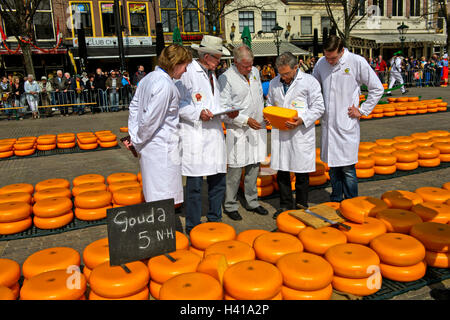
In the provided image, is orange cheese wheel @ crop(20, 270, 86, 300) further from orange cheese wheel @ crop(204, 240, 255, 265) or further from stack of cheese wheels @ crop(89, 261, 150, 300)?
orange cheese wheel @ crop(204, 240, 255, 265)

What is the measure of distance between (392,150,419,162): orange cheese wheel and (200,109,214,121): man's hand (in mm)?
3762

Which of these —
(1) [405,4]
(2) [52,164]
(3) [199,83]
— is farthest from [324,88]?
(1) [405,4]

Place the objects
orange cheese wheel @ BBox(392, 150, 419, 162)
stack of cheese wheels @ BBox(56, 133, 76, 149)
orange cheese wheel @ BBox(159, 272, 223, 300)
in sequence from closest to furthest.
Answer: orange cheese wheel @ BBox(159, 272, 223, 300), orange cheese wheel @ BBox(392, 150, 419, 162), stack of cheese wheels @ BBox(56, 133, 76, 149)

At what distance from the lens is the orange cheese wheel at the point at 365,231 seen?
2.99m

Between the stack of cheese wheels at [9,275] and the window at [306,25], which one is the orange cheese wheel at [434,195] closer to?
the stack of cheese wheels at [9,275]

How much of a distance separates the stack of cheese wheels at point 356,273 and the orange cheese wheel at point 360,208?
55 cm

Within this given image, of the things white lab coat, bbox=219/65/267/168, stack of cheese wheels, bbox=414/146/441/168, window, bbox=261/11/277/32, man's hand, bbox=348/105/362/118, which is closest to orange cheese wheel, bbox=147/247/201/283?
white lab coat, bbox=219/65/267/168

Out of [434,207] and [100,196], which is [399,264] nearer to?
[434,207]

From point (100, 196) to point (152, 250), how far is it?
2.00 meters

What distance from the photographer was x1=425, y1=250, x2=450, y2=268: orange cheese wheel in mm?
2889

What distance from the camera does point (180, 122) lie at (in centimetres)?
381

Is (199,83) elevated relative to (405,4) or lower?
lower

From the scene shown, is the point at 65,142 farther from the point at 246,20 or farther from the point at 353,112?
the point at 246,20
